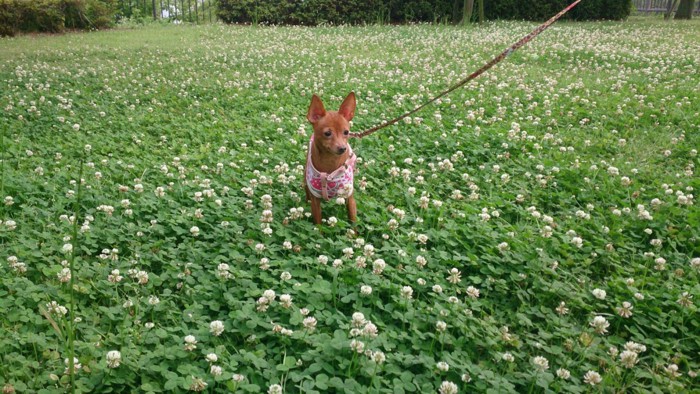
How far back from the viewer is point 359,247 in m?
3.71

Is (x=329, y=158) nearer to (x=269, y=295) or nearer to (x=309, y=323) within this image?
(x=269, y=295)

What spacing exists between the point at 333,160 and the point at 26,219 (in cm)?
257

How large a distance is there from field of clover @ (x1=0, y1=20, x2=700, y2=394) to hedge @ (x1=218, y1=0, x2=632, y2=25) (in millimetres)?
13638

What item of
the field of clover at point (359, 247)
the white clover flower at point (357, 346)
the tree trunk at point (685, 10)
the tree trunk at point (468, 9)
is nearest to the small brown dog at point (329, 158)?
the field of clover at point (359, 247)

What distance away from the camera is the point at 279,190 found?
4.72 m

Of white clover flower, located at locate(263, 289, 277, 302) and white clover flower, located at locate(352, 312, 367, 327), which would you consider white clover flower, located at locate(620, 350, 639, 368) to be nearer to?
white clover flower, located at locate(352, 312, 367, 327)

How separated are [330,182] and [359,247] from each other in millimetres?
562

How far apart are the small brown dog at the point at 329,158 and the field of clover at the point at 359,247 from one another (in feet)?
0.76

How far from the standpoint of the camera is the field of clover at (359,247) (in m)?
2.57

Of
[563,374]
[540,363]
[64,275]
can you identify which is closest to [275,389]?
[540,363]

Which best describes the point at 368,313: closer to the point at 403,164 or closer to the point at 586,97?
the point at 403,164

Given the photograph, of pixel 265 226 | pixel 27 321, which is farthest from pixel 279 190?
pixel 27 321

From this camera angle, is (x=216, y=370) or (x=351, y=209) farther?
(x=351, y=209)

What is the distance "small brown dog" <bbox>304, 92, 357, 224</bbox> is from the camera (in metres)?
3.74
